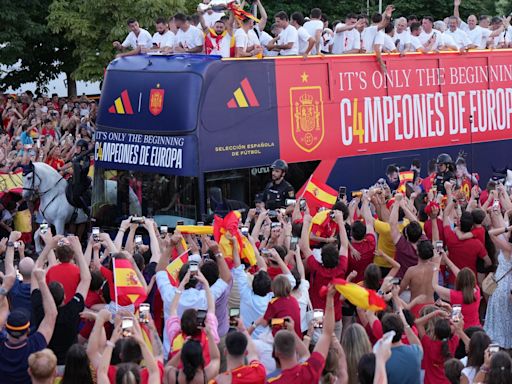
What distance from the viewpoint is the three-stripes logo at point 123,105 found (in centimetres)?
1577

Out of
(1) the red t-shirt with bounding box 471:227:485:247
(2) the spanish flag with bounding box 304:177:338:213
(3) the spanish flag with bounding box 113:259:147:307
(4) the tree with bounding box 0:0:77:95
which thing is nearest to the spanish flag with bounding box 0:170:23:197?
(2) the spanish flag with bounding box 304:177:338:213

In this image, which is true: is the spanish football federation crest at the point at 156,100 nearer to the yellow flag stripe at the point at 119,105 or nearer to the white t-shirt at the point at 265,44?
the yellow flag stripe at the point at 119,105

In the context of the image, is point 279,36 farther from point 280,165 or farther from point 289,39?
point 280,165

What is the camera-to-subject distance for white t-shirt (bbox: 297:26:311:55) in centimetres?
1745

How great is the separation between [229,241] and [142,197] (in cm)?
485

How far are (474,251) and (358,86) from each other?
246 inches

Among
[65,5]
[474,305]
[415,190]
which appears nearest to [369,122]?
[415,190]

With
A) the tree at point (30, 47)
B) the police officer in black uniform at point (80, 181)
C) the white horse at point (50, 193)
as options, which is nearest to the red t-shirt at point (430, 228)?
the police officer in black uniform at point (80, 181)

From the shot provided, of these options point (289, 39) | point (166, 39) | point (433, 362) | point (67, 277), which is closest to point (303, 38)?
point (289, 39)

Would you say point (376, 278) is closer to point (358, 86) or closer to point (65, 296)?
point (65, 296)

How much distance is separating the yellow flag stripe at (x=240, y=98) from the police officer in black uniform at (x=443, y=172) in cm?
306

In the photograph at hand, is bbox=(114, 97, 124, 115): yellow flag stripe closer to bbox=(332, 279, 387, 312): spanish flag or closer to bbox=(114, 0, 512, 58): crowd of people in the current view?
bbox=(114, 0, 512, 58): crowd of people

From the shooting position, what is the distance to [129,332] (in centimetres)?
741

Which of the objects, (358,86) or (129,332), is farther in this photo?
(358,86)
